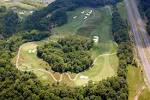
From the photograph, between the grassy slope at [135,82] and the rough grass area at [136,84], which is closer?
the rough grass area at [136,84]

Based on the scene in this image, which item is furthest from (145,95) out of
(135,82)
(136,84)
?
(135,82)

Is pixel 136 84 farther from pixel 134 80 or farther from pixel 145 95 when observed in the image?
pixel 145 95

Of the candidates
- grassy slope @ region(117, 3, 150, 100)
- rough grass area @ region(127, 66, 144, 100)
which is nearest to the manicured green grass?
grassy slope @ region(117, 3, 150, 100)

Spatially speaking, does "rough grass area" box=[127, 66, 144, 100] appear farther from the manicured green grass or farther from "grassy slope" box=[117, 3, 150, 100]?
the manicured green grass

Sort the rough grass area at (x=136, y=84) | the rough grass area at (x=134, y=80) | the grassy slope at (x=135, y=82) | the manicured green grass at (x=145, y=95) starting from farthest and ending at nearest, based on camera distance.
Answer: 1. the rough grass area at (x=134, y=80)
2. the grassy slope at (x=135, y=82)
3. the rough grass area at (x=136, y=84)
4. the manicured green grass at (x=145, y=95)

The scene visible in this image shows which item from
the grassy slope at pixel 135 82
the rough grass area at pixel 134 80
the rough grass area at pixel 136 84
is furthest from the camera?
the rough grass area at pixel 134 80

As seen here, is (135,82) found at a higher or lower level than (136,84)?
higher

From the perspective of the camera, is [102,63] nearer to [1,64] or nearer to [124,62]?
[124,62]

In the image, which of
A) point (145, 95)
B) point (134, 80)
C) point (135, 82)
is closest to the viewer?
point (145, 95)

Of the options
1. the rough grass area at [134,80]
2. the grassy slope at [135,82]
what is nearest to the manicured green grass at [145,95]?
the grassy slope at [135,82]

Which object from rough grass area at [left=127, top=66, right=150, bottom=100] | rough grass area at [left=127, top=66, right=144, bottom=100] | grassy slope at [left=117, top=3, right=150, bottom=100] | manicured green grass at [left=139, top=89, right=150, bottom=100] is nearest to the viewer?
manicured green grass at [left=139, top=89, right=150, bottom=100]

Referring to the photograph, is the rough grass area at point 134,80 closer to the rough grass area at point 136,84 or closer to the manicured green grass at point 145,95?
the rough grass area at point 136,84
